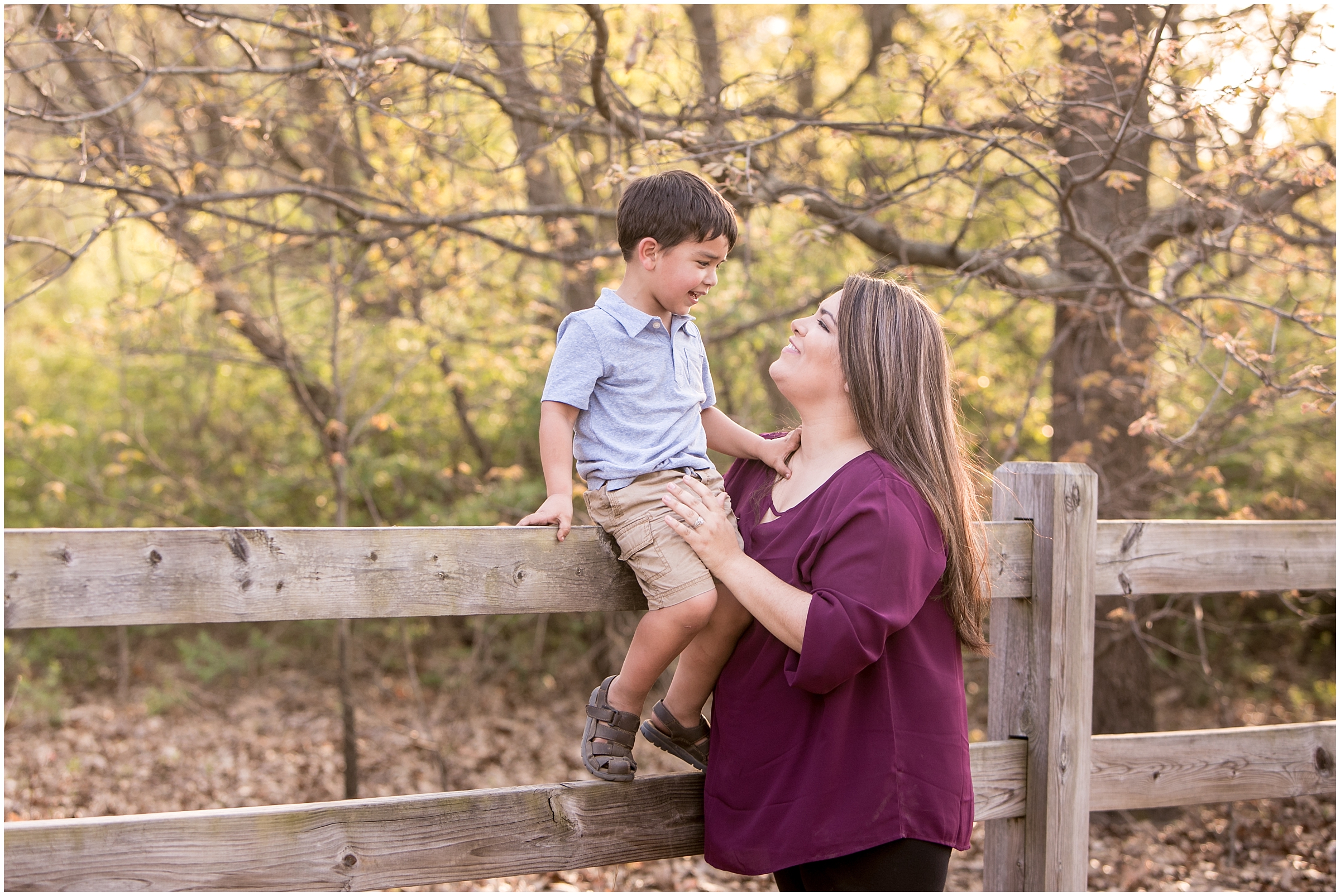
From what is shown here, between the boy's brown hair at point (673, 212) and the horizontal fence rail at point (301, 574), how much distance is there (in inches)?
28.2

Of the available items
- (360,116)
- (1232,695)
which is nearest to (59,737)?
(360,116)

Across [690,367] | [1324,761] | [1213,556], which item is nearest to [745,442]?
[690,367]

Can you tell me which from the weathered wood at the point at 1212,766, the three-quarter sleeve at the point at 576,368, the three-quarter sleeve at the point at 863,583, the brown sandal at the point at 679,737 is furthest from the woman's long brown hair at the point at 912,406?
the weathered wood at the point at 1212,766

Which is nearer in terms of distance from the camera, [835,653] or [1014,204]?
[835,653]

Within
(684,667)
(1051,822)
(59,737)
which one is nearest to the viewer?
(684,667)

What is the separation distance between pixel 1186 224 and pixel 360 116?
470 centimetres

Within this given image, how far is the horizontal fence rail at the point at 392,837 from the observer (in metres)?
1.91

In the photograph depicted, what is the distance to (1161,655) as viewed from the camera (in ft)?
21.5

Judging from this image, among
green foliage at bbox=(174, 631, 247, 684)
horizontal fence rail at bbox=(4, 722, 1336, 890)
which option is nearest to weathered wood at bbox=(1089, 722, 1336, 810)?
horizontal fence rail at bbox=(4, 722, 1336, 890)

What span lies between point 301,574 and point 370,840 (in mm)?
615

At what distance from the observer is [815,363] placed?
224 centimetres

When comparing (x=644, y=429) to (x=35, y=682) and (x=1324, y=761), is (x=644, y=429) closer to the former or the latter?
(x=1324, y=761)

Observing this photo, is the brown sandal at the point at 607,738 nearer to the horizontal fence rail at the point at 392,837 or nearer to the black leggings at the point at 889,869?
the horizontal fence rail at the point at 392,837

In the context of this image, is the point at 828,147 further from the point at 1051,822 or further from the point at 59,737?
the point at 59,737
